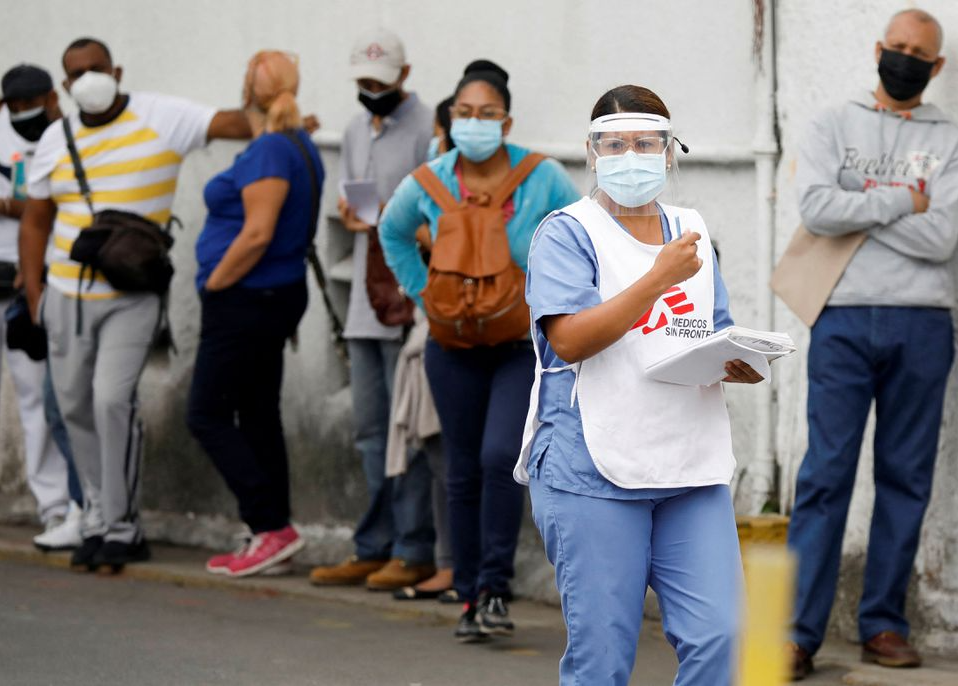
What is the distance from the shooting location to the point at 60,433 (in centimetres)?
928

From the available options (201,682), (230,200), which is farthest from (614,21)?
(201,682)

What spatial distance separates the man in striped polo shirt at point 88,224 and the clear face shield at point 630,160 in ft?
14.4

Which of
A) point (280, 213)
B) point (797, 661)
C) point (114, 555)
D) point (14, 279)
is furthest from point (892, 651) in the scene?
point (14, 279)

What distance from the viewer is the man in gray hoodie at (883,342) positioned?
6188 millimetres

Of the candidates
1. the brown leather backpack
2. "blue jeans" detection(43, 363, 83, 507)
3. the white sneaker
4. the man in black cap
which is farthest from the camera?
"blue jeans" detection(43, 363, 83, 507)

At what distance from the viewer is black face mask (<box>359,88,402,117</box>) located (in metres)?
7.82

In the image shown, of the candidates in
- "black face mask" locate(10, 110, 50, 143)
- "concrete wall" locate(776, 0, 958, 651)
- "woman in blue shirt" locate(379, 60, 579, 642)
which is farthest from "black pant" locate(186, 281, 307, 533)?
"concrete wall" locate(776, 0, 958, 651)

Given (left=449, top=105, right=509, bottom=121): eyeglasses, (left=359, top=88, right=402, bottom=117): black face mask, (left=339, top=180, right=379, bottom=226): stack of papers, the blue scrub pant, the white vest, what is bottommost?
the blue scrub pant

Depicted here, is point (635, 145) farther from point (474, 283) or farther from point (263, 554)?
point (263, 554)

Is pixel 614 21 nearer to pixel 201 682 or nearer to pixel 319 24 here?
pixel 319 24

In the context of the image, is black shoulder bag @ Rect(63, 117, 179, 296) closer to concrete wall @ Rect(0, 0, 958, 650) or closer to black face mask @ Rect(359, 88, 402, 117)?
concrete wall @ Rect(0, 0, 958, 650)

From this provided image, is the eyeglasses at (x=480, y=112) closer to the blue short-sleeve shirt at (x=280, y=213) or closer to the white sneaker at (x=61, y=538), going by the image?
the blue short-sleeve shirt at (x=280, y=213)

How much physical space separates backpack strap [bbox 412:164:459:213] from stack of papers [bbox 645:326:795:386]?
98.1 inches

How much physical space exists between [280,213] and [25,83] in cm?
187
